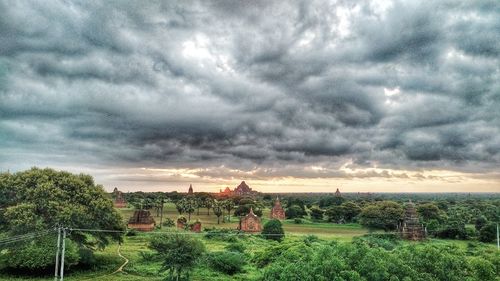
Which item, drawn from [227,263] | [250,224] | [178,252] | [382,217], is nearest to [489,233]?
[382,217]

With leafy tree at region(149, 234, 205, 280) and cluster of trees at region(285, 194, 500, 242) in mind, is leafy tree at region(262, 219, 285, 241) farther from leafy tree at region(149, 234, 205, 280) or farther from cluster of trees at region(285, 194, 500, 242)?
leafy tree at region(149, 234, 205, 280)

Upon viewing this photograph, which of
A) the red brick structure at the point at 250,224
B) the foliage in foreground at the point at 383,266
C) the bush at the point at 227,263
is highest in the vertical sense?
the foliage in foreground at the point at 383,266

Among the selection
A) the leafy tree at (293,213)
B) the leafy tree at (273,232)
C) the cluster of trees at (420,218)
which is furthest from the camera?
the leafy tree at (293,213)

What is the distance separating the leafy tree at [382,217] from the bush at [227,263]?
159ft

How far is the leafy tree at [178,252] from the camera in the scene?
33.8 m

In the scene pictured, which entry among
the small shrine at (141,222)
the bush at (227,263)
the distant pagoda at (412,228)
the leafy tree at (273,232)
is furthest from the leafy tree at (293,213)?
the bush at (227,263)

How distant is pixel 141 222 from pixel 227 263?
36.1 m

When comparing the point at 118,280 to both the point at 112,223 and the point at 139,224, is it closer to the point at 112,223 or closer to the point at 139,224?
the point at 112,223

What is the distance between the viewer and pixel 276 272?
22.3 meters

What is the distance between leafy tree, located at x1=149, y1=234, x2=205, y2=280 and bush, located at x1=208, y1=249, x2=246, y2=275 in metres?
5.80

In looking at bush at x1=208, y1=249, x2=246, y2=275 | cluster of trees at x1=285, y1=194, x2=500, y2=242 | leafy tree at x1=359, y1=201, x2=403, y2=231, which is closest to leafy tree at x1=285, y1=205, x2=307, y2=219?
cluster of trees at x1=285, y1=194, x2=500, y2=242

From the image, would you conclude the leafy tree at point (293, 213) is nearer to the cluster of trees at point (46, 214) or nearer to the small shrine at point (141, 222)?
the small shrine at point (141, 222)

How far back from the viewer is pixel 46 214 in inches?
1428

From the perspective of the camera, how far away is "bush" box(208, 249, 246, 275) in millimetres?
40781
